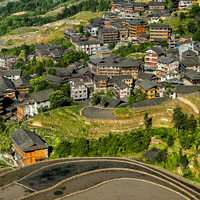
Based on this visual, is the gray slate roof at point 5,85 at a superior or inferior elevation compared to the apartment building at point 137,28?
inferior

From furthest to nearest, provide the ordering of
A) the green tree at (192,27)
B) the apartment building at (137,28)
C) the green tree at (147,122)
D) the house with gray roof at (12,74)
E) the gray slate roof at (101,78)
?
the apartment building at (137,28) < the green tree at (192,27) < the house with gray roof at (12,74) < the gray slate roof at (101,78) < the green tree at (147,122)

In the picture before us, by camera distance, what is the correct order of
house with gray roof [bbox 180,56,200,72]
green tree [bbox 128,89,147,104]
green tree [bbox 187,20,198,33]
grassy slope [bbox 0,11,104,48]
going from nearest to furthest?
green tree [bbox 128,89,147,104] < house with gray roof [bbox 180,56,200,72] < green tree [bbox 187,20,198,33] < grassy slope [bbox 0,11,104,48]

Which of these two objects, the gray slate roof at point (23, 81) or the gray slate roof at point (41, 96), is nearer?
the gray slate roof at point (41, 96)

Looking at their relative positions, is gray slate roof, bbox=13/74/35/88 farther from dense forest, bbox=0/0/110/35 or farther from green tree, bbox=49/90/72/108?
dense forest, bbox=0/0/110/35

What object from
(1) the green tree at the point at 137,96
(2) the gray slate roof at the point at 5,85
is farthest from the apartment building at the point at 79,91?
(2) the gray slate roof at the point at 5,85

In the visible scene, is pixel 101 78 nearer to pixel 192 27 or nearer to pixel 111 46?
pixel 111 46

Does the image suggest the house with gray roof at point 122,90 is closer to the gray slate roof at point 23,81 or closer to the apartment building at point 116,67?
the apartment building at point 116,67

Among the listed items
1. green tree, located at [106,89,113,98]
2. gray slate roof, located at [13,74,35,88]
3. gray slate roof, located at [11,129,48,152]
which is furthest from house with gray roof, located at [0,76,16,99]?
gray slate roof, located at [11,129,48,152]

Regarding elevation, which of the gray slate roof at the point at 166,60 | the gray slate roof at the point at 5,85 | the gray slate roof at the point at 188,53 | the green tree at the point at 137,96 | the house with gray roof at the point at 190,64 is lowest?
the gray slate roof at the point at 5,85
